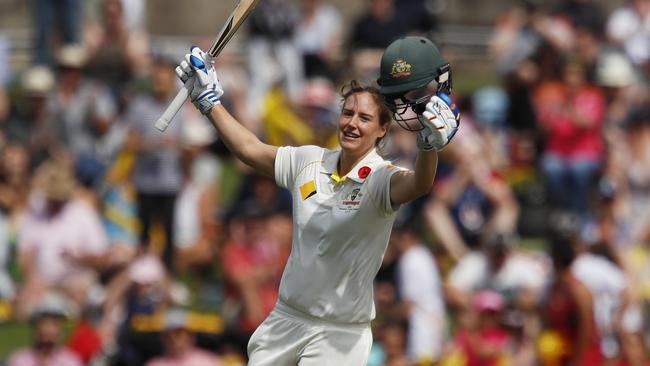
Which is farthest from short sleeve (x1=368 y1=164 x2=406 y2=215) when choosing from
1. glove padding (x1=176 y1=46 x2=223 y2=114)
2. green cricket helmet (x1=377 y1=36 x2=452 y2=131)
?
glove padding (x1=176 y1=46 x2=223 y2=114)

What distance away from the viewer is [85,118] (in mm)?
13156

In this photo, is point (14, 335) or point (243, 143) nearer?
point (243, 143)

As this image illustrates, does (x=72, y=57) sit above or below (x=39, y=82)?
above

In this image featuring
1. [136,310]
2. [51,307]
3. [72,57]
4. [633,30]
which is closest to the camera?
[51,307]

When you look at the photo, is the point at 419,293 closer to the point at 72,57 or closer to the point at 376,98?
the point at 72,57

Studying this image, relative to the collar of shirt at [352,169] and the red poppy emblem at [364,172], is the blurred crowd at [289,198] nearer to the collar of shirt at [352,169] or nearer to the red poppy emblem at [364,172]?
the collar of shirt at [352,169]

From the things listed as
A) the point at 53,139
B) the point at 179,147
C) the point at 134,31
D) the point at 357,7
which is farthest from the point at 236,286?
the point at 357,7

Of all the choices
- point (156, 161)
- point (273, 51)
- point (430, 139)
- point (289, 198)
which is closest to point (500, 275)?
point (289, 198)

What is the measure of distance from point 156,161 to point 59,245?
3.60 ft

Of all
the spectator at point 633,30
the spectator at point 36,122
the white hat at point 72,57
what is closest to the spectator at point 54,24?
the spectator at point 36,122

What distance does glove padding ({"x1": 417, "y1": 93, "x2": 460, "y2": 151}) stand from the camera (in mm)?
6141

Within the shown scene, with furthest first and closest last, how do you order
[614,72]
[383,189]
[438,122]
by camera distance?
[614,72], [383,189], [438,122]

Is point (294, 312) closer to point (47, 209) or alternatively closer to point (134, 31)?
point (47, 209)

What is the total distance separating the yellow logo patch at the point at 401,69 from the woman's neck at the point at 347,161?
0.54 metres
